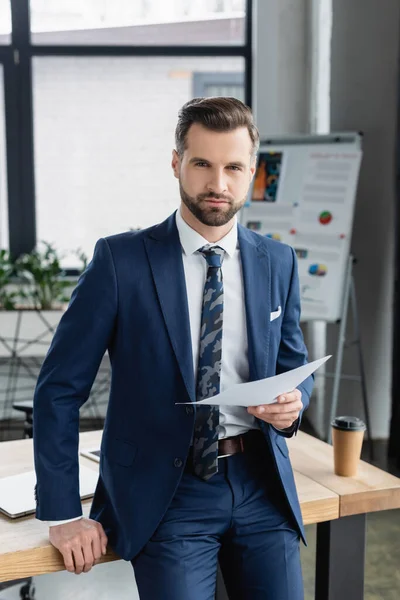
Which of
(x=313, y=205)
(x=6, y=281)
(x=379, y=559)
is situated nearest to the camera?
(x=379, y=559)

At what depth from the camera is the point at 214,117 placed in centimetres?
139

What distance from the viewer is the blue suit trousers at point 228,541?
135cm

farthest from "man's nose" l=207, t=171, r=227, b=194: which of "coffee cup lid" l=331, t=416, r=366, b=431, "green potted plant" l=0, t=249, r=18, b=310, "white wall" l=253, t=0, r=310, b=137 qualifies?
"white wall" l=253, t=0, r=310, b=137

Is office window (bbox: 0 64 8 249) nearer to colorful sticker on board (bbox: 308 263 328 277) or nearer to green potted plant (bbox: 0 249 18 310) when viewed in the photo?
green potted plant (bbox: 0 249 18 310)

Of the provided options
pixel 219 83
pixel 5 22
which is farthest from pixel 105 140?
pixel 5 22

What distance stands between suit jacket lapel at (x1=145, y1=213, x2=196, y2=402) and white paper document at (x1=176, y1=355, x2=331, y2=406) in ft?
0.44

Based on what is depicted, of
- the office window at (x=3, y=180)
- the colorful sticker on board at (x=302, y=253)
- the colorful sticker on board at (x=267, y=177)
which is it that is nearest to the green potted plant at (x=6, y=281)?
the office window at (x=3, y=180)

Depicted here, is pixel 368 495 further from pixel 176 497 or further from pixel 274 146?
pixel 274 146

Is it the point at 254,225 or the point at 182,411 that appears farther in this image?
the point at 254,225

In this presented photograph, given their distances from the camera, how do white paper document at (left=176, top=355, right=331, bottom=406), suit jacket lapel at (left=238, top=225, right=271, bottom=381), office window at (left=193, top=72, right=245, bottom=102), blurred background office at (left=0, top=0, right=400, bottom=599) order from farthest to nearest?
office window at (left=193, top=72, right=245, bottom=102), blurred background office at (left=0, top=0, right=400, bottom=599), suit jacket lapel at (left=238, top=225, right=271, bottom=381), white paper document at (left=176, top=355, right=331, bottom=406)

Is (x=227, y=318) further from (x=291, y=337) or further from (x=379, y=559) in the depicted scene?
(x=379, y=559)

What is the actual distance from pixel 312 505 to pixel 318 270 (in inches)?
107

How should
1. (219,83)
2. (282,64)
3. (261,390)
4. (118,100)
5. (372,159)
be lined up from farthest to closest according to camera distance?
(219,83) < (118,100) < (282,64) < (372,159) < (261,390)

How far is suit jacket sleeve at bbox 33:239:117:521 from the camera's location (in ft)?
4.42
